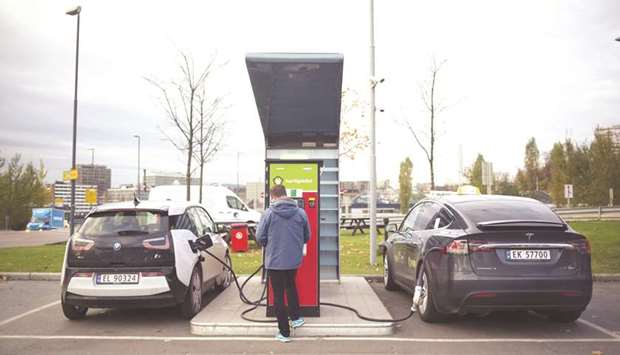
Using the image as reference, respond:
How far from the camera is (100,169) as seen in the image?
11112cm

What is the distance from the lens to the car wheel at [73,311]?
7514 mm

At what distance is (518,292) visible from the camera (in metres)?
6.27

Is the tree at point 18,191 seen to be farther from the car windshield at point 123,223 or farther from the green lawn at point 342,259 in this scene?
the car windshield at point 123,223

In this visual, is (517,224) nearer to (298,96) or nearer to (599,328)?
(599,328)

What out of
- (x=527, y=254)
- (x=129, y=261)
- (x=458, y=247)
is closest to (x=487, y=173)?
(x=527, y=254)

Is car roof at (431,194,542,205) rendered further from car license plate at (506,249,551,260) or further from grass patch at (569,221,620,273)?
grass patch at (569,221,620,273)

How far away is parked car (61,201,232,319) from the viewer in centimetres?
702

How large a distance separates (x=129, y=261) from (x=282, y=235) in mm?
2159

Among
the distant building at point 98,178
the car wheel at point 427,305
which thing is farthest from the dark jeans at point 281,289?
the distant building at point 98,178

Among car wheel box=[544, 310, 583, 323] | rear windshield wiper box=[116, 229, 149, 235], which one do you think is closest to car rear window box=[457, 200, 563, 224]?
car wheel box=[544, 310, 583, 323]

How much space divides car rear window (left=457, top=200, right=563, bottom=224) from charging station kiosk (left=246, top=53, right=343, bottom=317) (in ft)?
6.73

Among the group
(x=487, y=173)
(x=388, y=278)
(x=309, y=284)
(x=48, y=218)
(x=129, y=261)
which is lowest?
(x=388, y=278)

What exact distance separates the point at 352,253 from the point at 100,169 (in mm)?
105285

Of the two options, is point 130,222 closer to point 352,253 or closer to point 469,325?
point 469,325
